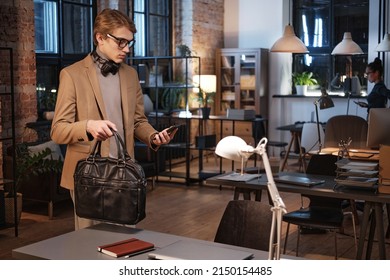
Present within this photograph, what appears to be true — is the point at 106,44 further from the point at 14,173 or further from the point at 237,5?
the point at 237,5

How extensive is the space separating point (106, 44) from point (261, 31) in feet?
28.8

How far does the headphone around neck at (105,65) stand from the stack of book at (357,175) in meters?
1.92

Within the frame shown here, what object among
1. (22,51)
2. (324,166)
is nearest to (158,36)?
(22,51)

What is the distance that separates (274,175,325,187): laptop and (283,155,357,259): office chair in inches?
11.6

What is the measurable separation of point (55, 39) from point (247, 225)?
19.7 ft

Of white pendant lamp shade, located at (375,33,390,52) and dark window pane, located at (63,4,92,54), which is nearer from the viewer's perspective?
dark window pane, located at (63,4,92,54)

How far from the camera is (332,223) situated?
15.0ft

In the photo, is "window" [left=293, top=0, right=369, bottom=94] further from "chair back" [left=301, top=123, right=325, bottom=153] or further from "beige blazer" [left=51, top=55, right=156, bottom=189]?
"beige blazer" [left=51, top=55, right=156, bottom=189]

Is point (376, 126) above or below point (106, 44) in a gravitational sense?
below

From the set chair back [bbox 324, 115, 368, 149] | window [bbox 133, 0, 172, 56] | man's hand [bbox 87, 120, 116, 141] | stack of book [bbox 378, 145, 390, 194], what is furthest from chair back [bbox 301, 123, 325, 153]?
man's hand [bbox 87, 120, 116, 141]

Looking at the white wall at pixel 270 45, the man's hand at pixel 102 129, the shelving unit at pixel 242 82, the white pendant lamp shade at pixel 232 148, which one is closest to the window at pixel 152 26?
the shelving unit at pixel 242 82

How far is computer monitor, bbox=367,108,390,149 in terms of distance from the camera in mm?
5003

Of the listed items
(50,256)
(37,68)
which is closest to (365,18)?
(37,68)
